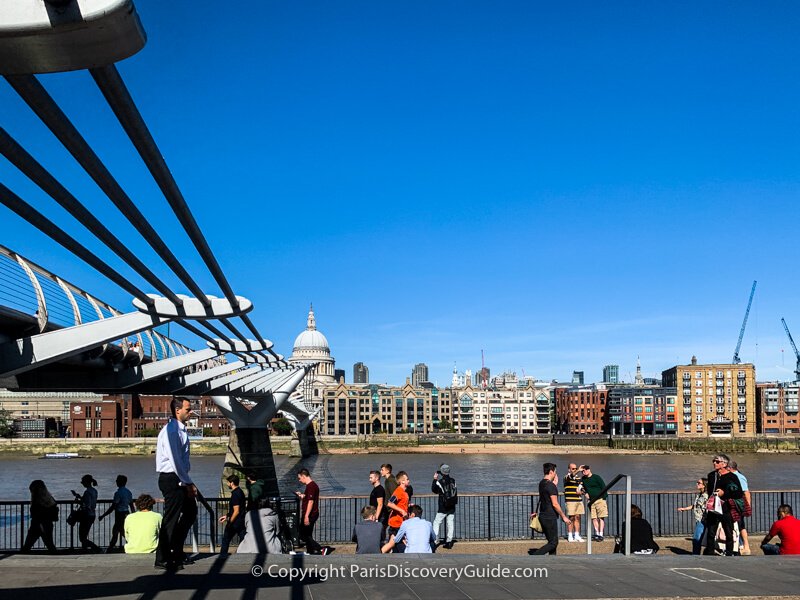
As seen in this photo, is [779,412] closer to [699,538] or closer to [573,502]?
[573,502]

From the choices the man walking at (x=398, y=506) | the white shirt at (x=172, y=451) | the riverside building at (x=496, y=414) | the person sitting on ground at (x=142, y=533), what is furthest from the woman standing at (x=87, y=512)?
the riverside building at (x=496, y=414)

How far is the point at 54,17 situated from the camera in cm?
270

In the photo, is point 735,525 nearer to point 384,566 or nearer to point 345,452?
point 384,566

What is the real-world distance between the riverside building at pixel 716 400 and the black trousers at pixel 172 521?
143 meters

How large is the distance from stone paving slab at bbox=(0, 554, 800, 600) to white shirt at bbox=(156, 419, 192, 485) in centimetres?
88

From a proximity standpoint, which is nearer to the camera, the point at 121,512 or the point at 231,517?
the point at 231,517

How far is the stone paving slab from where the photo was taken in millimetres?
6617

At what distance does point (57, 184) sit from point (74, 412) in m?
120

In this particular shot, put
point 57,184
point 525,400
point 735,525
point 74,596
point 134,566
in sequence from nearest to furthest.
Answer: point 57,184
point 74,596
point 134,566
point 735,525
point 525,400

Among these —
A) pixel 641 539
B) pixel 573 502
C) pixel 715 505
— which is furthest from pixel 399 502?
pixel 715 505

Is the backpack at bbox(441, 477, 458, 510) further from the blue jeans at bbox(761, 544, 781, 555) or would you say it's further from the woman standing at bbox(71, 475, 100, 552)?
the woman standing at bbox(71, 475, 100, 552)

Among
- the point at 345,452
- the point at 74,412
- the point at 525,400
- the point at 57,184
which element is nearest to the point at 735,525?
the point at 57,184


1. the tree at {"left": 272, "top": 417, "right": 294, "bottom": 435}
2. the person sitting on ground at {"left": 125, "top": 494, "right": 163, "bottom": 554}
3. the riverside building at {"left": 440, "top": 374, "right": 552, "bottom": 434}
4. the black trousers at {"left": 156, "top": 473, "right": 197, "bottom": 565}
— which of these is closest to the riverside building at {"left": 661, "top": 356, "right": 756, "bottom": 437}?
the riverside building at {"left": 440, "top": 374, "right": 552, "bottom": 434}

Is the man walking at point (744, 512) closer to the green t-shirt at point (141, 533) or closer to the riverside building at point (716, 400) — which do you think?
the green t-shirt at point (141, 533)
